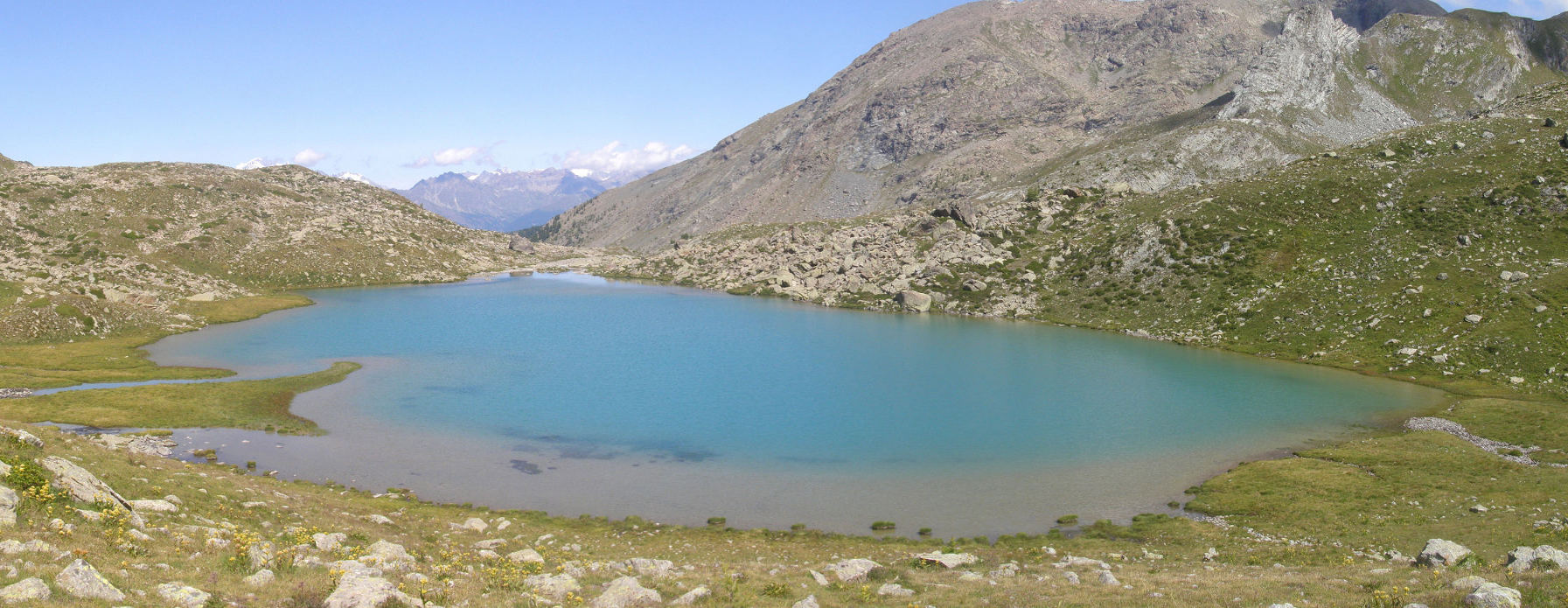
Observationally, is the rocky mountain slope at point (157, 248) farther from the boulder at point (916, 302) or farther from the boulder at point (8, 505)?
the boulder at point (916, 302)

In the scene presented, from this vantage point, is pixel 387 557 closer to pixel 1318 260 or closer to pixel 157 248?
pixel 1318 260

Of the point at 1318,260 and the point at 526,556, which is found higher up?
the point at 1318,260

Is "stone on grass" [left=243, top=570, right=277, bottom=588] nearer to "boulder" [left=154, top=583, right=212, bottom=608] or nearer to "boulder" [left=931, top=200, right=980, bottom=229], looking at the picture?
"boulder" [left=154, top=583, right=212, bottom=608]

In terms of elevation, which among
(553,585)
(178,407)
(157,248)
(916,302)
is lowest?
(178,407)

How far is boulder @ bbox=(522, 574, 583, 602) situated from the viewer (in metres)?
22.5

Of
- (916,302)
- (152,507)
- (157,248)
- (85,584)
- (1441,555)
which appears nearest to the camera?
(85,584)

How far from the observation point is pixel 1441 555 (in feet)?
83.4

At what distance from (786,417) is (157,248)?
144265 millimetres

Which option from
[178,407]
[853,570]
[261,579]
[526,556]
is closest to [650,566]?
[526,556]

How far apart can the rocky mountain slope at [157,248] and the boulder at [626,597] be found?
9244cm

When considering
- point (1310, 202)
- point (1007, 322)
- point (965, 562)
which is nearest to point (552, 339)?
point (1007, 322)

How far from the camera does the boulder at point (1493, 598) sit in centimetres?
1727

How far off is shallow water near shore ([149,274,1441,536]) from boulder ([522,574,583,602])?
16.2 m

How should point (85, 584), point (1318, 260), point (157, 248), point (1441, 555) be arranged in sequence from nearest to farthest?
1. point (85, 584)
2. point (1441, 555)
3. point (1318, 260)
4. point (157, 248)
